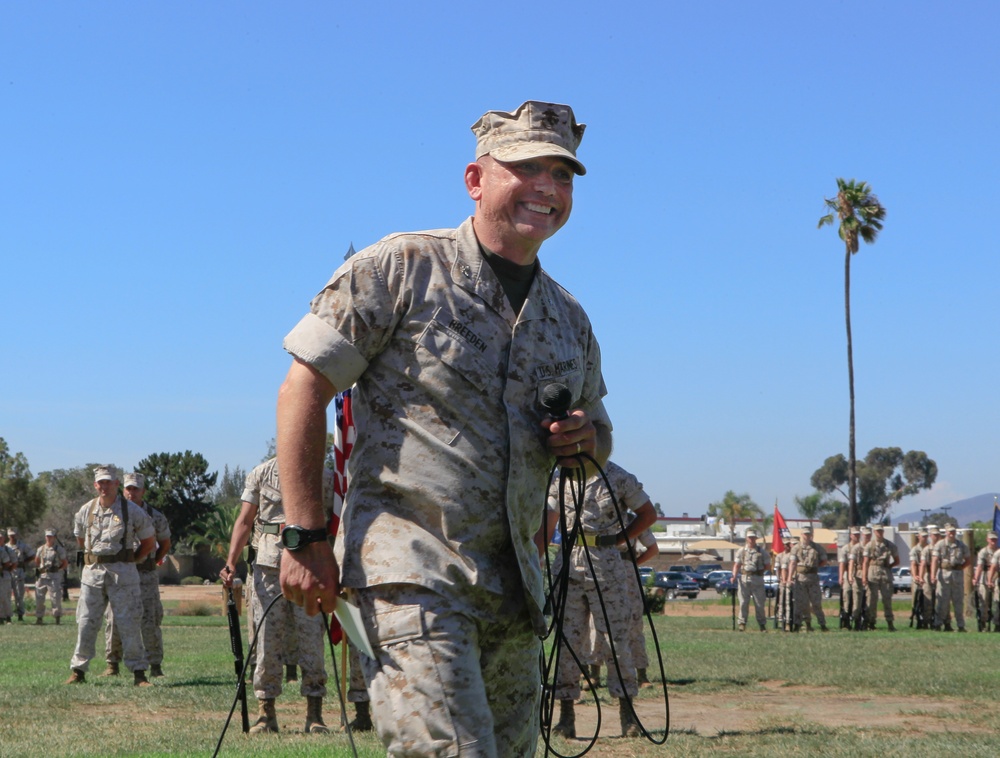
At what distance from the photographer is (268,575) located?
34.1 feet

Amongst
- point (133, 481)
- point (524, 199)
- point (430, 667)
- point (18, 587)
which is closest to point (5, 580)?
point (18, 587)

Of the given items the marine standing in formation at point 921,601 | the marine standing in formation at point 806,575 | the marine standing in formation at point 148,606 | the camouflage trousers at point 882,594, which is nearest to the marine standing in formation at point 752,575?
the marine standing in formation at point 806,575

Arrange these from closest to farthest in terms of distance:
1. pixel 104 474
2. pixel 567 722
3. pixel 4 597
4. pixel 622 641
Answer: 1. pixel 567 722
2. pixel 622 641
3. pixel 104 474
4. pixel 4 597

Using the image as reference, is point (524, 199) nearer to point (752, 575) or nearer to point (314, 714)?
point (314, 714)

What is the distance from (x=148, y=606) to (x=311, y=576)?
41.2 ft

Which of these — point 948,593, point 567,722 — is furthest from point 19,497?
point 567,722

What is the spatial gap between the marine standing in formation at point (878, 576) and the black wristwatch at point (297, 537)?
86.9 feet

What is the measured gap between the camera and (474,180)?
13.6 ft

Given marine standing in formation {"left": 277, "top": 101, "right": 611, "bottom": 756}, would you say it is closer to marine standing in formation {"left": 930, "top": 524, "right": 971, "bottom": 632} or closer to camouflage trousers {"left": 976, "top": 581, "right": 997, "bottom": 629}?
marine standing in formation {"left": 930, "top": 524, "right": 971, "bottom": 632}

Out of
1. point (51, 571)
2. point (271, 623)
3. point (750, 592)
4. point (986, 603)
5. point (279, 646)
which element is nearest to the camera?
point (279, 646)

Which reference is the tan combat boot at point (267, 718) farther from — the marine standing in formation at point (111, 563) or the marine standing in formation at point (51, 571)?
the marine standing in formation at point (51, 571)

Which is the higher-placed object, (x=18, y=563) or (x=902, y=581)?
(x=902, y=581)

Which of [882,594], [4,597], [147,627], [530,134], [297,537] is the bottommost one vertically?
[147,627]

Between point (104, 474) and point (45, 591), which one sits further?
point (45, 591)
